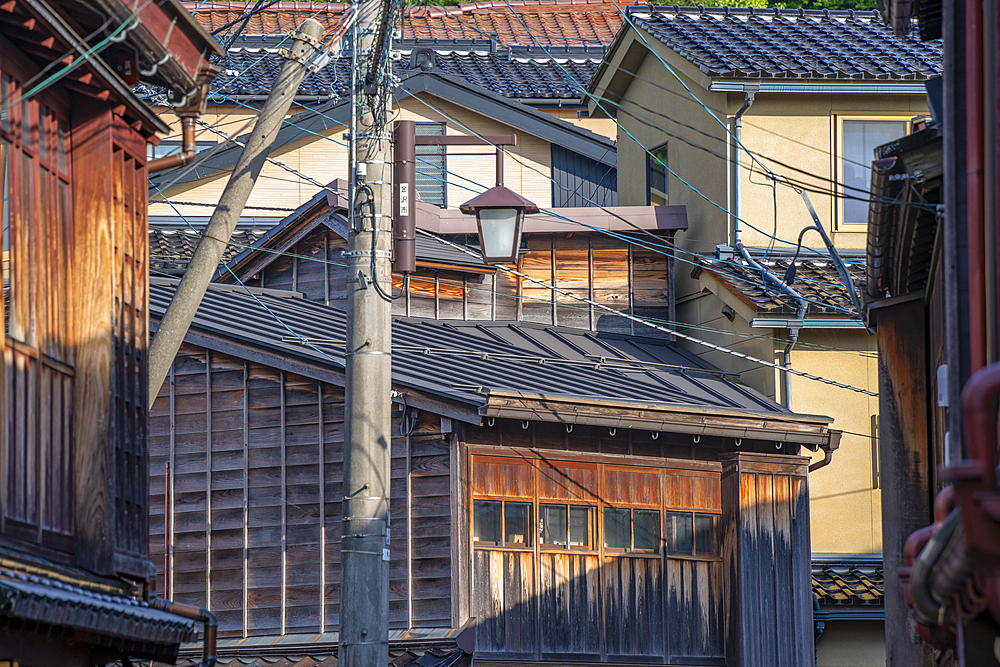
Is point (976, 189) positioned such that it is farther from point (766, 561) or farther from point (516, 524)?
point (766, 561)

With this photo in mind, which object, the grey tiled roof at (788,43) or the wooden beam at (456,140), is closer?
the wooden beam at (456,140)

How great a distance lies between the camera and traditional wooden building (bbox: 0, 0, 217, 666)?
7.96 metres

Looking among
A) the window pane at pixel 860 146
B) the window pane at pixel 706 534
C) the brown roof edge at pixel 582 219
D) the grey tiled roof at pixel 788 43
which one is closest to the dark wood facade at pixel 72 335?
the window pane at pixel 706 534

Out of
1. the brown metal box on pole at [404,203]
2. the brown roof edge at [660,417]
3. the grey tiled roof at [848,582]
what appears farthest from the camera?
the grey tiled roof at [848,582]

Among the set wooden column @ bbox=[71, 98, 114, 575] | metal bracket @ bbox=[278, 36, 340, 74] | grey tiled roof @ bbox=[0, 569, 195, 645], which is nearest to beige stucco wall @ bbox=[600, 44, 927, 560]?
metal bracket @ bbox=[278, 36, 340, 74]

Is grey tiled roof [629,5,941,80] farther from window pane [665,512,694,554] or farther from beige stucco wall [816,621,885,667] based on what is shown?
beige stucco wall [816,621,885,667]

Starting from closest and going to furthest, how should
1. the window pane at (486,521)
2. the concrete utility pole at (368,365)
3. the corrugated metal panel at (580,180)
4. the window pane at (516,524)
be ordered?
the concrete utility pole at (368,365) → the window pane at (486,521) → the window pane at (516,524) → the corrugated metal panel at (580,180)

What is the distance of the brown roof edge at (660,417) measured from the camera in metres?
15.3

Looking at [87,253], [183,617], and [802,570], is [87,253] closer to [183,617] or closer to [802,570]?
[183,617]

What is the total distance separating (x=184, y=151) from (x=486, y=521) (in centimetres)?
709

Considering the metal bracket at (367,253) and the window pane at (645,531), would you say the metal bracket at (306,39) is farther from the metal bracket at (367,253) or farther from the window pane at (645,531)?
the window pane at (645,531)

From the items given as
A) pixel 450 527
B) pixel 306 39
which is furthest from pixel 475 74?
pixel 306 39

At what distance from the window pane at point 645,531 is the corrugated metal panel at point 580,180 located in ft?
37.1

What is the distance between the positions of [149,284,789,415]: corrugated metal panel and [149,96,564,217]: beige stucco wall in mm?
6249
